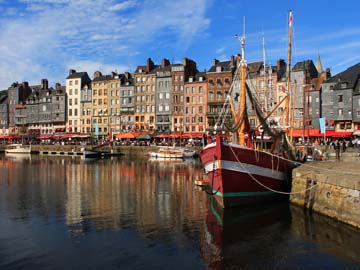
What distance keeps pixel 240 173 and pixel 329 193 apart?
516 cm

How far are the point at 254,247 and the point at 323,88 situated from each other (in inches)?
2528

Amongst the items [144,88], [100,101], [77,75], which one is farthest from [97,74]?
[144,88]

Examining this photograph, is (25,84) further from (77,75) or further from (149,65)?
(149,65)

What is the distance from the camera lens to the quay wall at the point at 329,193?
16250 mm

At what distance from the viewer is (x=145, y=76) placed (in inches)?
3927

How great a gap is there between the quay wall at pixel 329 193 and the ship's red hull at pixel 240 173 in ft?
5.00

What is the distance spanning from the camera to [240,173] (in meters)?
21.9

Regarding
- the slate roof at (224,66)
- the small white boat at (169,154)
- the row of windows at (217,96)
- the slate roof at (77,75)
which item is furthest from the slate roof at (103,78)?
the small white boat at (169,154)

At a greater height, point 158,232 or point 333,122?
point 333,122

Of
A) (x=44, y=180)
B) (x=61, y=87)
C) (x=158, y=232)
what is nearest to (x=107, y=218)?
(x=158, y=232)

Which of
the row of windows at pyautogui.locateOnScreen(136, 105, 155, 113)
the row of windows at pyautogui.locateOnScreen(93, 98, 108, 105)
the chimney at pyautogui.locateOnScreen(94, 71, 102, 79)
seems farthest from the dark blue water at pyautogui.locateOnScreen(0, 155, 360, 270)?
the chimney at pyautogui.locateOnScreen(94, 71, 102, 79)

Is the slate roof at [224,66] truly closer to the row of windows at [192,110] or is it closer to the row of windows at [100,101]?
the row of windows at [192,110]

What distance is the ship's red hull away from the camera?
2142cm

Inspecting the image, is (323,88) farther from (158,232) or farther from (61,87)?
(61,87)
